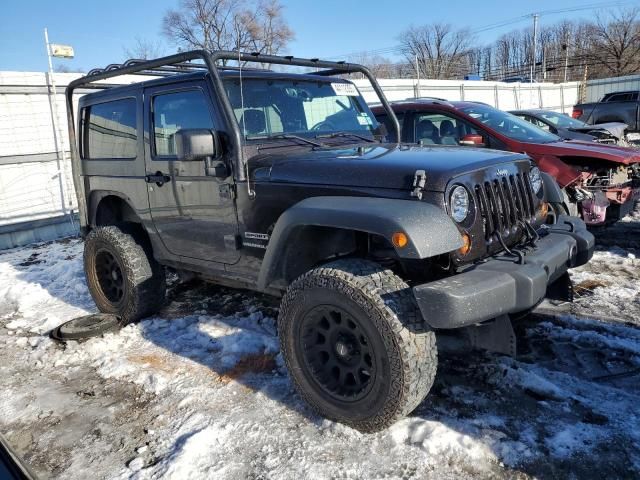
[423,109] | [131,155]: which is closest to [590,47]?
[423,109]

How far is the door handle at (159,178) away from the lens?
155 inches

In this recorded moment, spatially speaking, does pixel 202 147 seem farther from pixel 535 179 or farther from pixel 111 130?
pixel 535 179

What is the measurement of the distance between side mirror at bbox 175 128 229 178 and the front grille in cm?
163

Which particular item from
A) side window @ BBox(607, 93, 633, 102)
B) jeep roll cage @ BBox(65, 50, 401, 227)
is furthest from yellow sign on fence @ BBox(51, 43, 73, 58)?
side window @ BBox(607, 93, 633, 102)

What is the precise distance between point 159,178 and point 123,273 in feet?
3.49

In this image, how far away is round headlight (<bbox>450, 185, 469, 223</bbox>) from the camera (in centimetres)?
270

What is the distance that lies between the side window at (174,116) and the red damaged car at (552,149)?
257cm

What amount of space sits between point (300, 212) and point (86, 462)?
1761mm

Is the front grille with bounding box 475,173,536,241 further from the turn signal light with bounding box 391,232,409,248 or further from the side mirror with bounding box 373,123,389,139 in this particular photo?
the side mirror with bounding box 373,123,389,139

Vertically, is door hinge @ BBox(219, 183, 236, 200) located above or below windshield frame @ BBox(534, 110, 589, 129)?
below

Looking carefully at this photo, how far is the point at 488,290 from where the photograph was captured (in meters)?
2.46

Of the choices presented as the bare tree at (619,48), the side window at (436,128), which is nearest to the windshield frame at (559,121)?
the side window at (436,128)

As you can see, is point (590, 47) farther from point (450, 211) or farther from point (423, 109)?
point (450, 211)

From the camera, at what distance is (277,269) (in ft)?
10.6
